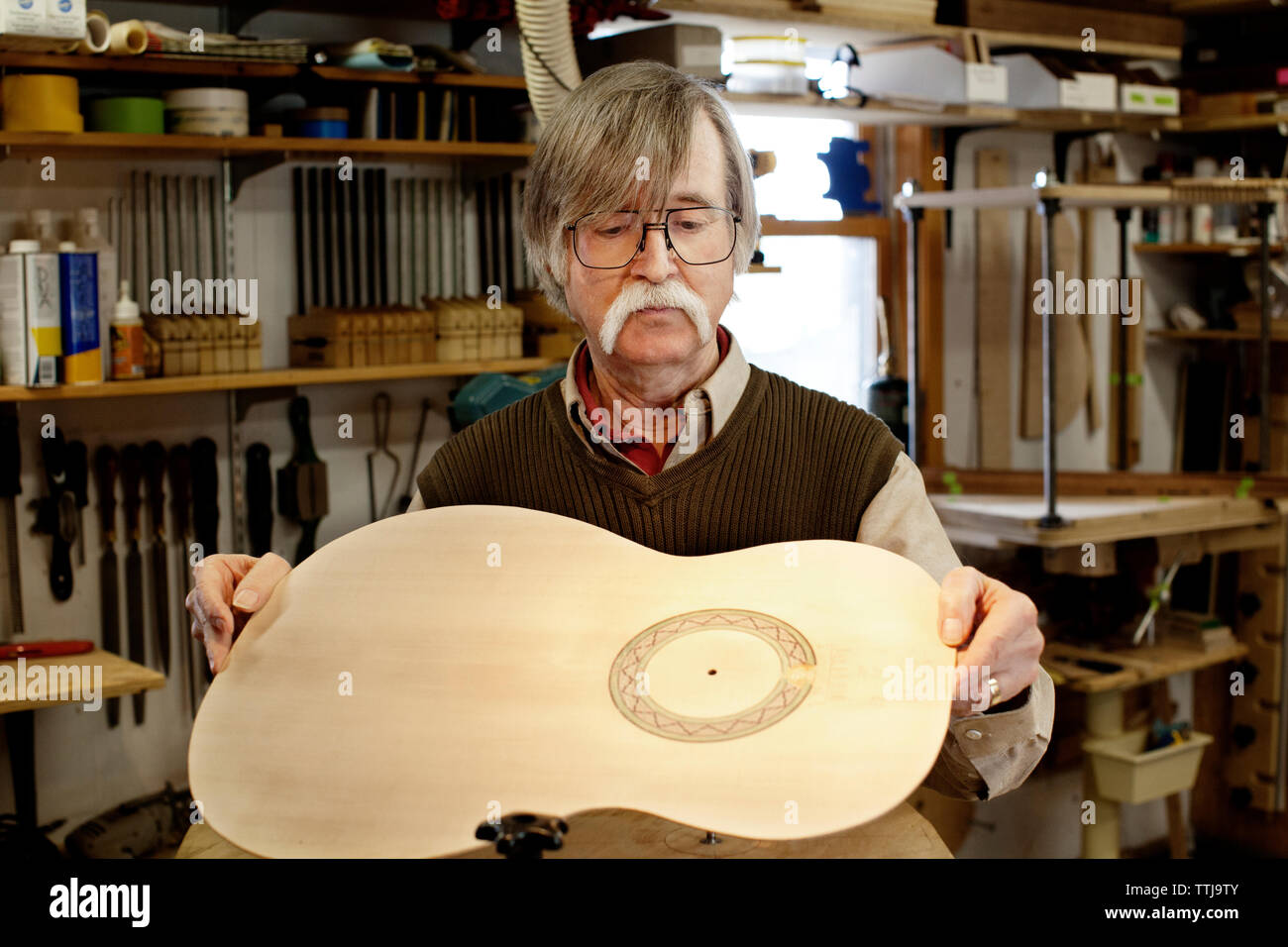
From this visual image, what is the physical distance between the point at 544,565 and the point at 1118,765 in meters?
2.33

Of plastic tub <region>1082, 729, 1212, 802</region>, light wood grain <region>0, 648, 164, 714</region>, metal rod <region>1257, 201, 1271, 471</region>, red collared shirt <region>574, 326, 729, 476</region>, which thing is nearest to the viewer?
red collared shirt <region>574, 326, 729, 476</region>

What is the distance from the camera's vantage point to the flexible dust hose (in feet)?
8.19

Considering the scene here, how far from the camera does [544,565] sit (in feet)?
4.39

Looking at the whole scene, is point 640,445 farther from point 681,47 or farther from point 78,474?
point 681,47

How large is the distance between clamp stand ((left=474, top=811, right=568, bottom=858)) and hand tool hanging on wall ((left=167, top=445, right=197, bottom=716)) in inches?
78.8

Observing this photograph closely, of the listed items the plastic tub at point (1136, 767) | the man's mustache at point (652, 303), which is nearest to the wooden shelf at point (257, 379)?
the man's mustache at point (652, 303)

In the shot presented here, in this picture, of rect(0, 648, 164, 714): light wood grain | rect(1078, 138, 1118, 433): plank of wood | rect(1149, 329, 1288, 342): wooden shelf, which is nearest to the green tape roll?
rect(0, 648, 164, 714): light wood grain

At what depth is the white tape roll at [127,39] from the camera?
2.36 m

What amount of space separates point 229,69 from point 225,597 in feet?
5.12

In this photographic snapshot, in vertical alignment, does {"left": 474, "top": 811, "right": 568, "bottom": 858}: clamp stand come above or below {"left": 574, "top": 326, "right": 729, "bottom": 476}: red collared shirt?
below

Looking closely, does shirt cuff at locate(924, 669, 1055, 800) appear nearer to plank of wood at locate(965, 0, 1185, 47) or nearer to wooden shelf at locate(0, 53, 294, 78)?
wooden shelf at locate(0, 53, 294, 78)

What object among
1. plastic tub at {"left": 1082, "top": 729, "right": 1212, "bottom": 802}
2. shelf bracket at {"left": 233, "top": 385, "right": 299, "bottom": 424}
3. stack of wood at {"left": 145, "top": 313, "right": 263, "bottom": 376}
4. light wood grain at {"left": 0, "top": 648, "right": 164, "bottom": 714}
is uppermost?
stack of wood at {"left": 145, "top": 313, "right": 263, "bottom": 376}

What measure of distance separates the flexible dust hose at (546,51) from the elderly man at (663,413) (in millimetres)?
1070

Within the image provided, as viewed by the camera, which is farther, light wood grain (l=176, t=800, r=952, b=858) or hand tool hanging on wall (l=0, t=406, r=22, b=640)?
hand tool hanging on wall (l=0, t=406, r=22, b=640)
